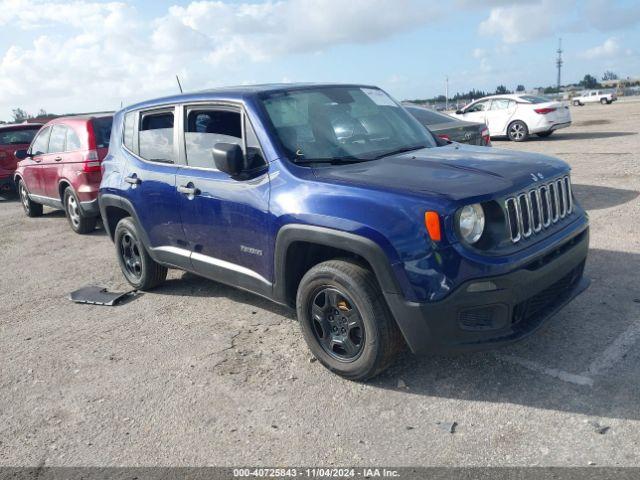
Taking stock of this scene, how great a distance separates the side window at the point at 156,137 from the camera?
4.95m

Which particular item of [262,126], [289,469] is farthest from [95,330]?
[289,469]

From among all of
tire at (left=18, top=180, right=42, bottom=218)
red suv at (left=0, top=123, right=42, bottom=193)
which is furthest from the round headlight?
red suv at (left=0, top=123, right=42, bottom=193)

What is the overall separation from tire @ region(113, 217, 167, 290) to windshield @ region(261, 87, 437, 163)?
2.15 metres

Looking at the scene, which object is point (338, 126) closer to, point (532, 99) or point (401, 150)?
point (401, 150)

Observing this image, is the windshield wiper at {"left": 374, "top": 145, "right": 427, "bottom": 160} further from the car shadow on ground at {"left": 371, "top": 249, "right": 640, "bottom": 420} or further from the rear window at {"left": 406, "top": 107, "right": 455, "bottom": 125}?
the rear window at {"left": 406, "top": 107, "right": 455, "bottom": 125}

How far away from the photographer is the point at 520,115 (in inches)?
659

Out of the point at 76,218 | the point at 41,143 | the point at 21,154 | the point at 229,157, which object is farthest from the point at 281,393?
the point at 21,154

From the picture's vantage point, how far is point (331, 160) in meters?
3.95

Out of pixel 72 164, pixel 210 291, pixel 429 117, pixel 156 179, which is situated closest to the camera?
pixel 156 179

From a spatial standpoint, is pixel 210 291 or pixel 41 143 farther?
pixel 41 143

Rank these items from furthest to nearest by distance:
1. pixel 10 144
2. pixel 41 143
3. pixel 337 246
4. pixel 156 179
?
pixel 10 144 < pixel 41 143 < pixel 156 179 < pixel 337 246

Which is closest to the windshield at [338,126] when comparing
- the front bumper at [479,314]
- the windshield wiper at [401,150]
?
the windshield wiper at [401,150]

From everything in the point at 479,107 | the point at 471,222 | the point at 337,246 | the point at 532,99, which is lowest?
the point at 337,246

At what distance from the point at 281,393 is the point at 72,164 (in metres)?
6.39
